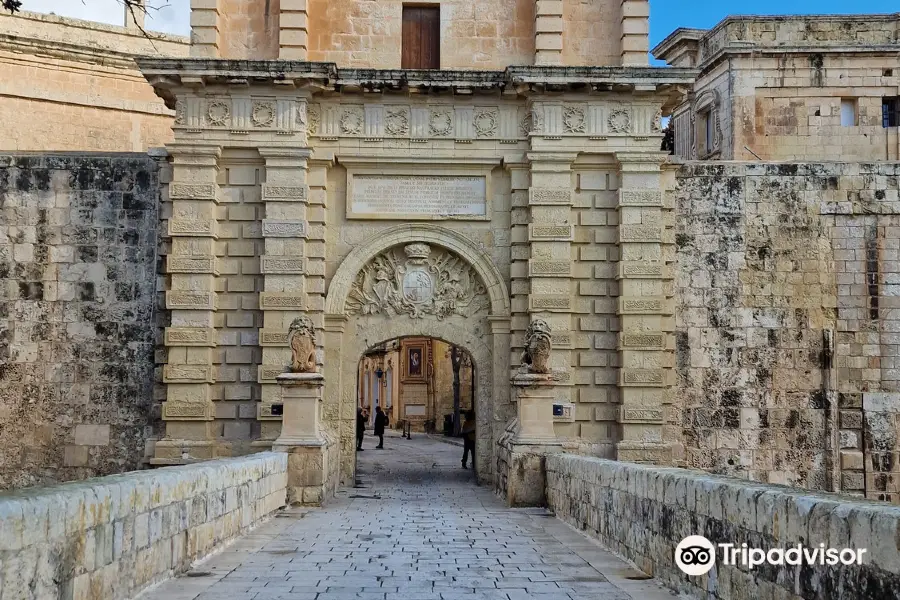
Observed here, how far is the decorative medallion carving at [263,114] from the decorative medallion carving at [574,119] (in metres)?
4.33

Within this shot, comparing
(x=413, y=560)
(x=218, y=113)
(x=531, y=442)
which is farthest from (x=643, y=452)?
(x=218, y=113)

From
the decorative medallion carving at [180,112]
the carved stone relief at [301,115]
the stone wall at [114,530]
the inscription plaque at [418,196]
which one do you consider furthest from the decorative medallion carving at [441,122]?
the stone wall at [114,530]

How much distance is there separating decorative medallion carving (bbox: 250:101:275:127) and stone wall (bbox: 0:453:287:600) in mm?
7016

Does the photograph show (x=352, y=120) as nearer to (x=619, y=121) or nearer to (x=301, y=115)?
(x=301, y=115)

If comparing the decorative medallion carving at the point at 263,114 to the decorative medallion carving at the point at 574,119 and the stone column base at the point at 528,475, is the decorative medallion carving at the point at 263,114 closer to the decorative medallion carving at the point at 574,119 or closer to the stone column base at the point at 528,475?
the decorative medallion carving at the point at 574,119

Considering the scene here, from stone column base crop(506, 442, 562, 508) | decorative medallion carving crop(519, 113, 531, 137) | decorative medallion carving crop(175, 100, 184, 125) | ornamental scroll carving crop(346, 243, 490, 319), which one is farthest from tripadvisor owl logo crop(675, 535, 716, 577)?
decorative medallion carving crop(175, 100, 184, 125)

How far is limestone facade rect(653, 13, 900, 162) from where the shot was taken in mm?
21219

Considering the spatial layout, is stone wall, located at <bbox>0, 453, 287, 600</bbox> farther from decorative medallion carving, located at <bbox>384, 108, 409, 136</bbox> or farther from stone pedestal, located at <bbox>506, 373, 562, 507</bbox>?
decorative medallion carving, located at <bbox>384, 108, 409, 136</bbox>

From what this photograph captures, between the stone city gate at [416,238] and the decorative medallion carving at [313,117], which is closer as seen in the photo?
the stone city gate at [416,238]

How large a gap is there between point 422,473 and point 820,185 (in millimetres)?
8217

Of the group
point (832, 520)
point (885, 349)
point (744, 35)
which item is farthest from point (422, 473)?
point (832, 520)

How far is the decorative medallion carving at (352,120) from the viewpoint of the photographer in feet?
49.3

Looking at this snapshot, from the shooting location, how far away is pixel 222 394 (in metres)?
14.6

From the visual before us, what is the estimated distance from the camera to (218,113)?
14758 mm
